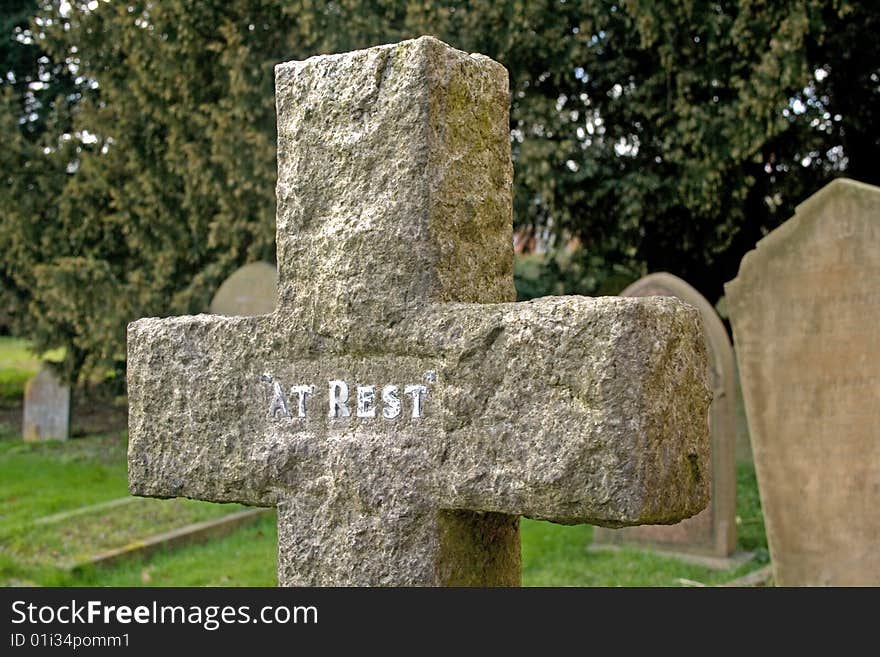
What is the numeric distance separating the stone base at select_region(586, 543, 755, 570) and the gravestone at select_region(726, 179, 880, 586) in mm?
1180

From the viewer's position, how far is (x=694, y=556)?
631cm

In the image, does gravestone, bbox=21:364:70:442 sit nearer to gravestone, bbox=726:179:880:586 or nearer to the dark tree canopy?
the dark tree canopy

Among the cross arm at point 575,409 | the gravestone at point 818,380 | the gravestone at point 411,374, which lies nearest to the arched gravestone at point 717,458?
the gravestone at point 818,380

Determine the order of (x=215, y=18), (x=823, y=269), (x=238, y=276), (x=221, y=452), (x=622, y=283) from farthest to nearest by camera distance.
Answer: (x=622, y=283) → (x=215, y=18) → (x=238, y=276) → (x=823, y=269) → (x=221, y=452)

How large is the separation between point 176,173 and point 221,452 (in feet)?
25.2

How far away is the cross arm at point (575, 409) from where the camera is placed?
2092 mm

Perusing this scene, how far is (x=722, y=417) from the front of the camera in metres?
6.29

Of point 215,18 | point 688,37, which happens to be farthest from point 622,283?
point 215,18

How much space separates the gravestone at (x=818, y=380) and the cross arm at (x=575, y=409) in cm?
268

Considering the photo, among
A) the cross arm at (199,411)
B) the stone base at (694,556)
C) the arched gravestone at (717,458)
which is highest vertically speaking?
the cross arm at (199,411)

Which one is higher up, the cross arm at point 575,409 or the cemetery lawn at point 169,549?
the cross arm at point 575,409

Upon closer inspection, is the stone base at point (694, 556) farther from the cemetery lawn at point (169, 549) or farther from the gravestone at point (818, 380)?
the gravestone at point (818, 380)

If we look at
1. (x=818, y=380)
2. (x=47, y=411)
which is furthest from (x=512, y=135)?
(x=47, y=411)

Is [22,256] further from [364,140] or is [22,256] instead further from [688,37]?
[364,140]
